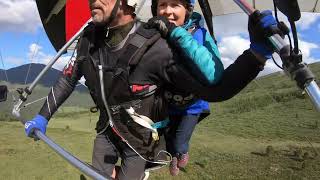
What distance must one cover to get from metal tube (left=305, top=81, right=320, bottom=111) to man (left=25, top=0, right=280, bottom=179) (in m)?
1.11

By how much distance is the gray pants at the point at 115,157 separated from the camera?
135 inches

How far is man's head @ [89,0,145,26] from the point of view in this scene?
3195 mm

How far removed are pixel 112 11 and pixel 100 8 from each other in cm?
9

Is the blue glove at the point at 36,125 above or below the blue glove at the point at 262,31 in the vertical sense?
below

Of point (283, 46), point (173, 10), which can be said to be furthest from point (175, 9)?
point (283, 46)

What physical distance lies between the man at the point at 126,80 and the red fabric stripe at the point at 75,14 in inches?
274

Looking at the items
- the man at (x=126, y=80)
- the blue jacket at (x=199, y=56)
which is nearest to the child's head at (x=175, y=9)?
the man at (x=126, y=80)

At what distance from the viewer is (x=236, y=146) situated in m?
16.1

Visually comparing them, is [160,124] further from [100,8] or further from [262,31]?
[262,31]

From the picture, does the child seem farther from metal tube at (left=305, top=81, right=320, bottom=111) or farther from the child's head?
metal tube at (left=305, top=81, right=320, bottom=111)

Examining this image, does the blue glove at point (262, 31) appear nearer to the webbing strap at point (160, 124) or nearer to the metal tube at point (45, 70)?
the webbing strap at point (160, 124)

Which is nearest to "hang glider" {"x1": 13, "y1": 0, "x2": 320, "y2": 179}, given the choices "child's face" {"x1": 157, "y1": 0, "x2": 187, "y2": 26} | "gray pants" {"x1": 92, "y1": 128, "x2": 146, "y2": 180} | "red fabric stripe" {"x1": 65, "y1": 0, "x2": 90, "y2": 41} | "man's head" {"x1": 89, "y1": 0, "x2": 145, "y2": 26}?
"red fabric stripe" {"x1": 65, "y1": 0, "x2": 90, "y2": 41}

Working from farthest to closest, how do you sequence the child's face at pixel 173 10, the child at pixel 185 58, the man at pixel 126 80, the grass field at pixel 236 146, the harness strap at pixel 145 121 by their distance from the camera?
the grass field at pixel 236 146 < the child's face at pixel 173 10 < the harness strap at pixel 145 121 < the man at pixel 126 80 < the child at pixel 185 58

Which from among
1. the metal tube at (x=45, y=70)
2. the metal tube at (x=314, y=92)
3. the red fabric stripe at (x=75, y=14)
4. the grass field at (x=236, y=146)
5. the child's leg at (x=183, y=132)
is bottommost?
the grass field at (x=236, y=146)
